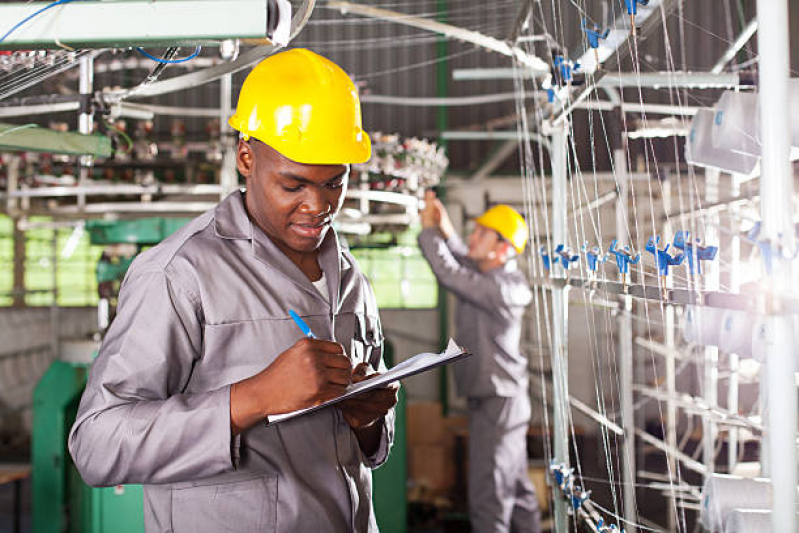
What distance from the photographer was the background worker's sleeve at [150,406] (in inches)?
56.3

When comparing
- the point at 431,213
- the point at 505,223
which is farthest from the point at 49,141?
the point at 505,223

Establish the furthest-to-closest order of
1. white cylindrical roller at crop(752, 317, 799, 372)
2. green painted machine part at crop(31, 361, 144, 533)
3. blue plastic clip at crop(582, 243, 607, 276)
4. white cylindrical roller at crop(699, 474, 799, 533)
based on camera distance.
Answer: green painted machine part at crop(31, 361, 144, 533) → blue plastic clip at crop(582, 243, 607, 276) → white cylindrical roller at crop(699, 474, 799, 533) → white cylindrical roller at crop(752, 317, 799, 372)

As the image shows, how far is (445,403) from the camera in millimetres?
9523

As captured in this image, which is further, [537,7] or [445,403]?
[445,403]

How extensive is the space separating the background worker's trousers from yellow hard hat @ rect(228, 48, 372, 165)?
140 inches

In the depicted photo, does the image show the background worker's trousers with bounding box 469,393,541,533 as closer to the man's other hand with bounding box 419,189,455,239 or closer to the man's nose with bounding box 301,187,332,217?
the man's other hand with bounding box 419,189,455,239

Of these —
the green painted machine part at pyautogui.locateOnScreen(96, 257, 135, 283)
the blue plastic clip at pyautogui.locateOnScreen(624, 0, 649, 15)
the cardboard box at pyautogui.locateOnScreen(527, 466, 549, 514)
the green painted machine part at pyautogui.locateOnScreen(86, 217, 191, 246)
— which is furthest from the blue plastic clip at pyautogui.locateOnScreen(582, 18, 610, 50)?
the cardboard box at pyautogui.locateOnScreen(527, 466, 549, 514)

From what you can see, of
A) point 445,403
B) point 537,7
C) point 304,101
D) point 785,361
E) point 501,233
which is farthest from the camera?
point 445,403

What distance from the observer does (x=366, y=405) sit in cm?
176

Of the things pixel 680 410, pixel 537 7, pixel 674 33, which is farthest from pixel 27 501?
pixel 674 33

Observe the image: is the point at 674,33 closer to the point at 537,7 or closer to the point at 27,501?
the point at 537,7

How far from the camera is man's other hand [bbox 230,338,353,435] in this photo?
1403 millimetres

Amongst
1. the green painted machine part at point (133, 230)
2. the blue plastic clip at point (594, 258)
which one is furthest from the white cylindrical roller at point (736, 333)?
the green painted machine part at point (133, 230)

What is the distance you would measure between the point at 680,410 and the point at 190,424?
201 inches
